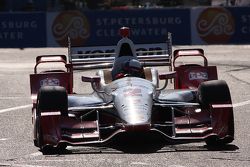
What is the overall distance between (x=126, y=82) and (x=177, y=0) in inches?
1023

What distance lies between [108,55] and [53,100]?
461 cm

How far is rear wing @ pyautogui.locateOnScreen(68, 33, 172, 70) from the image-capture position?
569 inches

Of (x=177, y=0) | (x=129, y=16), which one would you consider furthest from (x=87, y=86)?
(x=177, y=0)

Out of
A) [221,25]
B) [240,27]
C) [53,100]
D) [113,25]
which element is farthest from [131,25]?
[53,100]

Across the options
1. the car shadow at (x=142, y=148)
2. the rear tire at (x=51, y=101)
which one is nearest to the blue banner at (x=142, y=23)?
the rear tire at (x=51, y=101)

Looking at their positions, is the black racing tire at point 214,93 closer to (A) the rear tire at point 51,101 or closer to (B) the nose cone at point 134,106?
(B) the nose cone at point 134,106

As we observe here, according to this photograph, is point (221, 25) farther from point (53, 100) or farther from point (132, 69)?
point (53, 100)

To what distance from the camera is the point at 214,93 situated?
1110 centimetres

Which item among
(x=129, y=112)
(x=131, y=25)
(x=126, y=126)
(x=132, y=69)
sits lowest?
(x=126, y=126)

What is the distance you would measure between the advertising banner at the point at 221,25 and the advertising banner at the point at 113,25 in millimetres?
426

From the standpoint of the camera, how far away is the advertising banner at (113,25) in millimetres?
31703

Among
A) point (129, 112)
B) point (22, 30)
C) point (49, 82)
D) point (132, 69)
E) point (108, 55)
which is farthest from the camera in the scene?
point (22, 30)

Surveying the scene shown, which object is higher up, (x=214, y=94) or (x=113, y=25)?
(x=113, y=25)

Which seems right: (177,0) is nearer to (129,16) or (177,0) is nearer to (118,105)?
(129,16)
